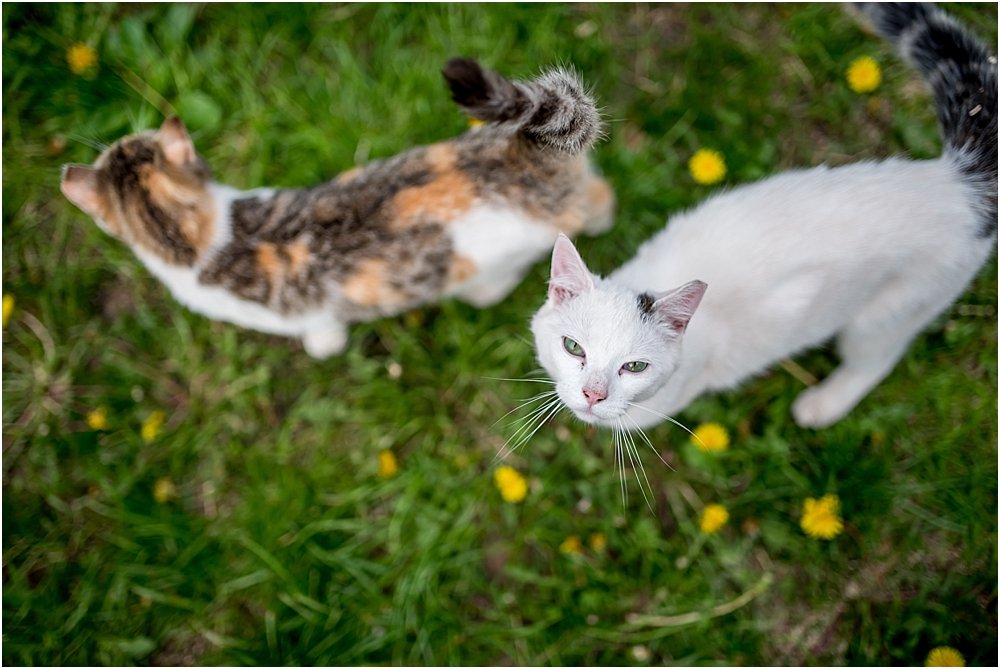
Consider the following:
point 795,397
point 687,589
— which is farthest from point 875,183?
point 687,589

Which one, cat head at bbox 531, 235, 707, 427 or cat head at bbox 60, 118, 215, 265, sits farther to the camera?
cat head at bbox 60, 118, 215, 265

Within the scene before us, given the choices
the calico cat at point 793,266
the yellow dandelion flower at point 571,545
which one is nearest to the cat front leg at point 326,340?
the calico cat at point 793,266

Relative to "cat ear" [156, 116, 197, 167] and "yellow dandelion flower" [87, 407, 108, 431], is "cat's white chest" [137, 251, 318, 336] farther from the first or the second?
"yellow dandelion flower" [87, 407, 108, 431]

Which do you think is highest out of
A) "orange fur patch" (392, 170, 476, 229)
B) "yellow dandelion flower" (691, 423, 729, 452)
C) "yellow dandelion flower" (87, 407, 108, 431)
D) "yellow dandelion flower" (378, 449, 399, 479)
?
"orange fur patch" (392, 170, 476, 229)

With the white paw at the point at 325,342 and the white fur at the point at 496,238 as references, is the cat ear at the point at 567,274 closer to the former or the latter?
the white fur at the point at 496,238

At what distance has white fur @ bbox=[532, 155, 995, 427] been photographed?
4.90 feet

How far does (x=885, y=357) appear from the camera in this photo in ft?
6.82

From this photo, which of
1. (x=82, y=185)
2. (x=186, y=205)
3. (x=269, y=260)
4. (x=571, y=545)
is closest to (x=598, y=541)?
(x=571, y=545)

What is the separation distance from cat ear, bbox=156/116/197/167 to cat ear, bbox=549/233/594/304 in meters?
1.24

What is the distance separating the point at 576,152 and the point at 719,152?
926 millimetres

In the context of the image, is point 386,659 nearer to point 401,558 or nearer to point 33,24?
point 401,558

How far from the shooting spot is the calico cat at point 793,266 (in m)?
1.49

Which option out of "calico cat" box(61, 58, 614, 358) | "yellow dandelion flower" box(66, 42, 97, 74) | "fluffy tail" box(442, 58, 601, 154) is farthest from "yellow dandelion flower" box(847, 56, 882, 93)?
"yellow dandelion flower" box(66, 42, 97, 74)

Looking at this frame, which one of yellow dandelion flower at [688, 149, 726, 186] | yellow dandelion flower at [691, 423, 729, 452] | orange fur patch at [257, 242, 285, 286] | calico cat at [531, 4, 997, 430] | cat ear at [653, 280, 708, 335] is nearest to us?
cat ear at [653, 280, 708, 335]
